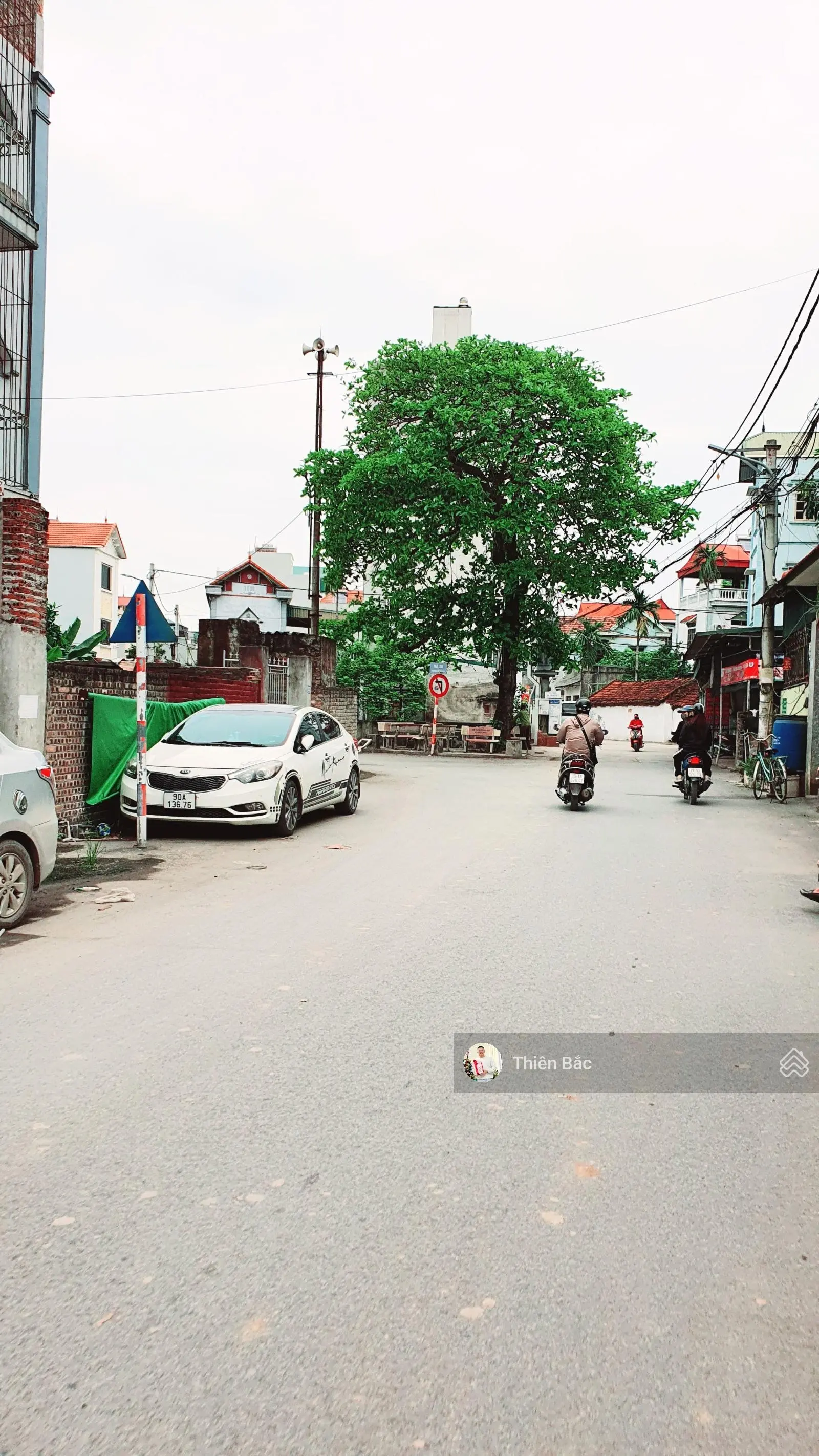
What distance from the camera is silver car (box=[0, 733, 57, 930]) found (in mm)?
7121

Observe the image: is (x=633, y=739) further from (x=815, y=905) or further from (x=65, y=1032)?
(x=65, y=1032)

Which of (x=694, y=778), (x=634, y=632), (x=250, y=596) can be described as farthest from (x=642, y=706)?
(x=694, y=778)

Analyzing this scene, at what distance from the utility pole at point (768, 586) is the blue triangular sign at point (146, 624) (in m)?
14.0

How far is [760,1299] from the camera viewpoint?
9.08 feet

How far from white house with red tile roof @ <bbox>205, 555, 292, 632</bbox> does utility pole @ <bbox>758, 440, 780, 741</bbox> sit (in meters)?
38.9

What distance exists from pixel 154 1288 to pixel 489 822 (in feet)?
38.6

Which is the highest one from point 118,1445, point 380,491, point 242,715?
point 380,491

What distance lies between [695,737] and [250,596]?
43255 mm

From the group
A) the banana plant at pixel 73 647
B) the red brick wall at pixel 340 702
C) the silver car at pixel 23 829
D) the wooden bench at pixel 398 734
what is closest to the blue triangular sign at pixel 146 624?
the silver car at pixel 23 829

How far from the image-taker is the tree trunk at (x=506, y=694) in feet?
112

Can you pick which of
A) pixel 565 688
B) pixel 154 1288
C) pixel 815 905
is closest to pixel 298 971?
pixel 154 1288

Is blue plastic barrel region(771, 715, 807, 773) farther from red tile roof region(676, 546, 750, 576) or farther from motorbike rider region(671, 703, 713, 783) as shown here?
red tile roof region(676, 546, 750, 576)

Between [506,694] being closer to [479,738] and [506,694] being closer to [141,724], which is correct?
[479,738]

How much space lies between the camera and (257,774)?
11.9 metres
